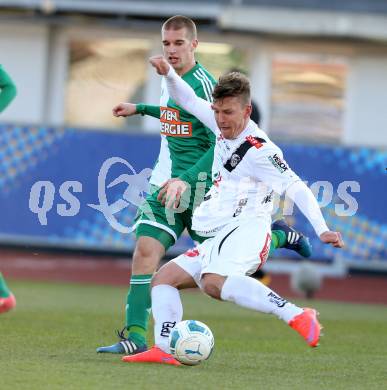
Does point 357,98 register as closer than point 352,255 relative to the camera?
No

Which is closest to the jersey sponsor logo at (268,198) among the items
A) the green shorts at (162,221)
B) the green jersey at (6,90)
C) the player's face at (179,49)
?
the green shorts at (162,221)

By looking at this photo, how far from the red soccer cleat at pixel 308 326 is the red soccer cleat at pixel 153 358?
114 centimetres

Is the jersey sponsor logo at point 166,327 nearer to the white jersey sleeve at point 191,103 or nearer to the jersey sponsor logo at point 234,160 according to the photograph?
the jersey sponsor logo at point 234,160

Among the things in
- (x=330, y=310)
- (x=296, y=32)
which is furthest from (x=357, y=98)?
(x=330, y=310)

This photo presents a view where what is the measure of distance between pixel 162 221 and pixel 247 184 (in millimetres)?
1047

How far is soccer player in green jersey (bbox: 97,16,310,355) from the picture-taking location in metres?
8.52

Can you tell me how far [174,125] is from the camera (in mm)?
8781

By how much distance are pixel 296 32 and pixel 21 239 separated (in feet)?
19.3

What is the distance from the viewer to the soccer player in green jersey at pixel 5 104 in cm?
1032

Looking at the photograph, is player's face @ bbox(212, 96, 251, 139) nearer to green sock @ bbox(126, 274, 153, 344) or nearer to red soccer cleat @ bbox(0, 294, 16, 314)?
green sock @ bbox(126, 274, 153, 344)

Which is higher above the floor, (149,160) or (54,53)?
(54,53)

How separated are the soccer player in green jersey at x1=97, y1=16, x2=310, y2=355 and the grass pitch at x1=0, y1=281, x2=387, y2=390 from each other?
17.8 inches

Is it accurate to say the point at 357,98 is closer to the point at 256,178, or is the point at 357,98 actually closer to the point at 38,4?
the point at 38,4

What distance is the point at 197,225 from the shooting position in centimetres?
806
